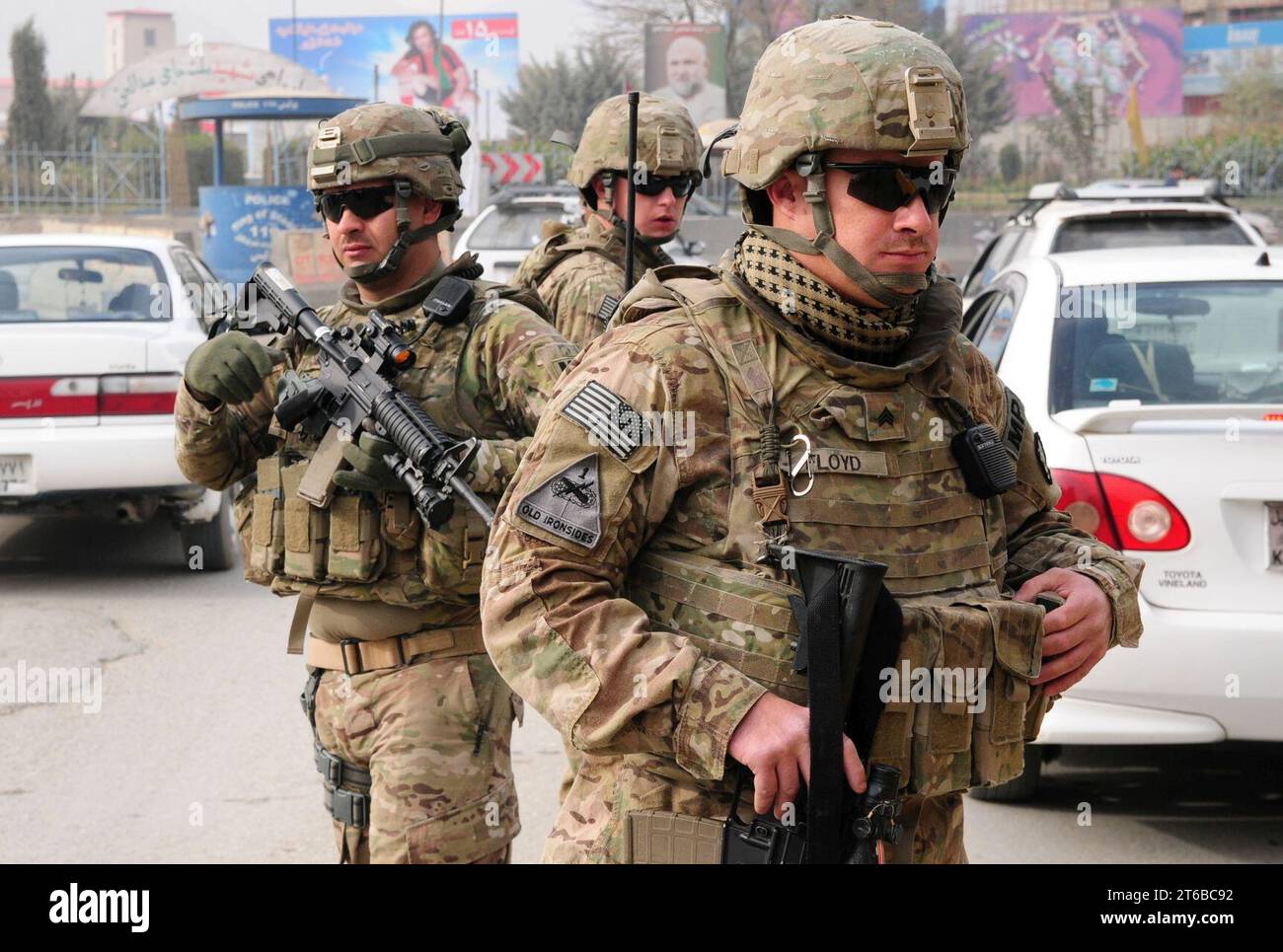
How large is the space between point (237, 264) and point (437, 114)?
797 inches

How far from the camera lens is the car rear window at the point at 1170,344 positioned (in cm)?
525

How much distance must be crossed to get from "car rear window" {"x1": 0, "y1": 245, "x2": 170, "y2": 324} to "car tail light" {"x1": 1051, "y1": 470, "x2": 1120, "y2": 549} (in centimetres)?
553

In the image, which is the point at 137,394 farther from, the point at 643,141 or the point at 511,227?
the point at 511,227

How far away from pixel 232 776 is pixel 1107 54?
2351 inches

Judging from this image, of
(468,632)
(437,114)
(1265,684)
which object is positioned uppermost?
(437,114)

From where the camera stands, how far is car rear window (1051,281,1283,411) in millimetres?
5246

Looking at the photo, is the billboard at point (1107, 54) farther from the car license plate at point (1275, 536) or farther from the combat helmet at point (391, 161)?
the combat helmet at point (391, 161)

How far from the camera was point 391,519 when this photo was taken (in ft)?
12.1

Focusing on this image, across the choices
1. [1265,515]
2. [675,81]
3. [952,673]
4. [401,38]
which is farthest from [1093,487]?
[401,38]

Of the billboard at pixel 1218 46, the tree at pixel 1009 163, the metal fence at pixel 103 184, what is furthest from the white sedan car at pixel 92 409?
the billboard at pixel 1218 46
